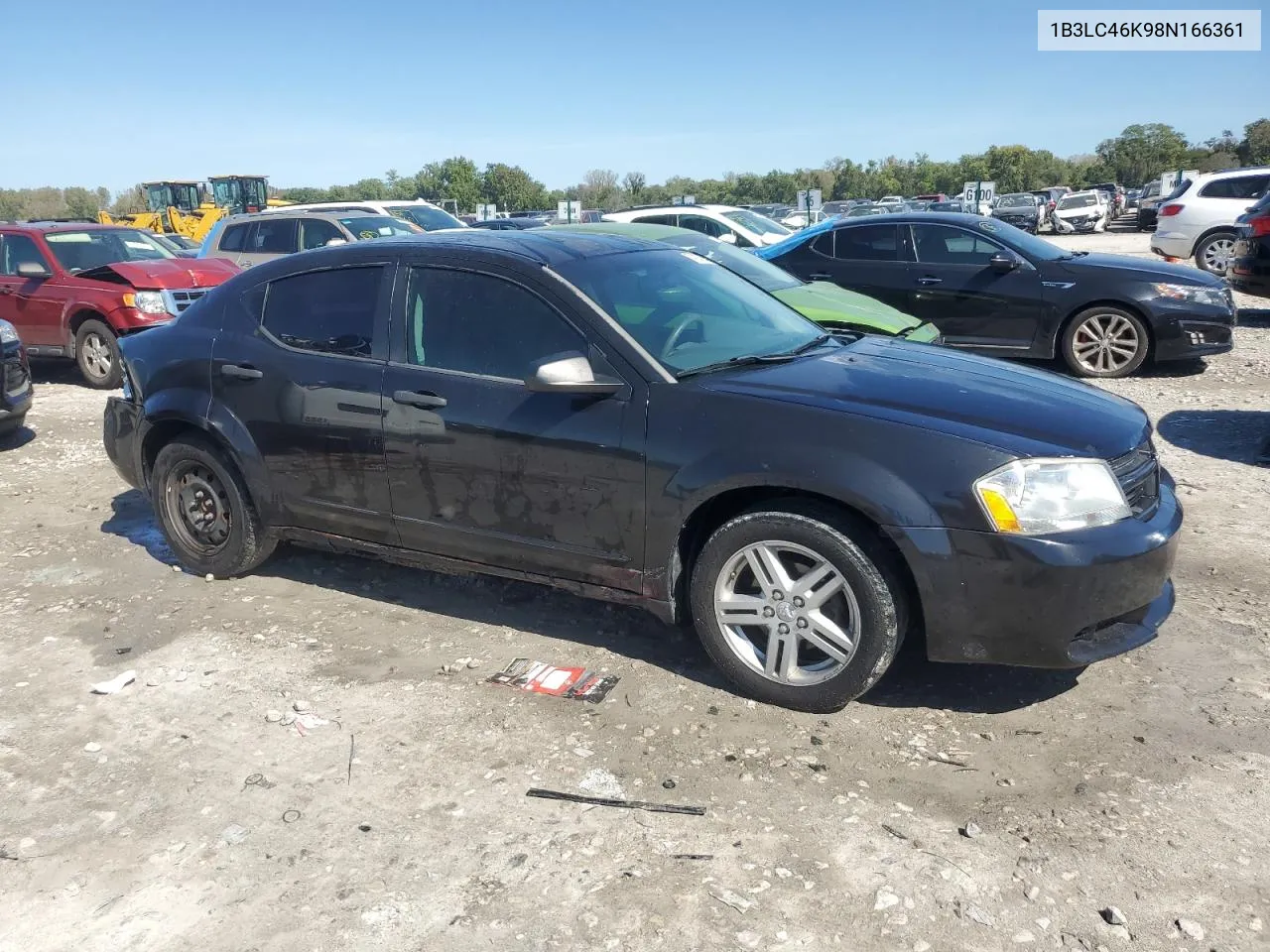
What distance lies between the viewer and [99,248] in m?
11.7

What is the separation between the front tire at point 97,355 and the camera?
1092cm

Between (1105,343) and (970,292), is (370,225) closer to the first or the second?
(970,292)

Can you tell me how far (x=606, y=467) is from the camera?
3.83 metres

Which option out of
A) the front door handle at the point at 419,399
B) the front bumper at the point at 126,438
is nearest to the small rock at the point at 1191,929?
the front door handle at the point at 419,399

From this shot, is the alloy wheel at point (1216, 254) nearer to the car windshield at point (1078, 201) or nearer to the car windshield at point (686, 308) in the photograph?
the car windshield at point (686, 308)

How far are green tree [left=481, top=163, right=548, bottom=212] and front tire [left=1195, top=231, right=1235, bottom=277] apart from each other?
6681cm

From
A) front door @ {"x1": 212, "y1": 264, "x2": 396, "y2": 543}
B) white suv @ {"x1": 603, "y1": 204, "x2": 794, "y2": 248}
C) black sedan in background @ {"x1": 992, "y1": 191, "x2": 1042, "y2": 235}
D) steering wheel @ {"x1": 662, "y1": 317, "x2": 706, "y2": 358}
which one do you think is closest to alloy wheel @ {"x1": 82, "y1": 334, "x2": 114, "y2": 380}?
front door @ {"x1": 212, "y1": 264, "x2": 396, "y2": 543}

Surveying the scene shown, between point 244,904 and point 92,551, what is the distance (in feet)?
12.3

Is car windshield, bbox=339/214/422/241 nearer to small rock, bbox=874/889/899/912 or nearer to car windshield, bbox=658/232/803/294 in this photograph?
car windshield, bbox=658/232/803/294

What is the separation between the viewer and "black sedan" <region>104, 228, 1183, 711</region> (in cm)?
338

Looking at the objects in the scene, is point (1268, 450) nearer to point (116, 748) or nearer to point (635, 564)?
point (635, 564)

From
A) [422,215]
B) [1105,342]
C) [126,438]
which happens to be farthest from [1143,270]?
[422,215]

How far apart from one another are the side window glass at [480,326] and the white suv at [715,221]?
40.1 feet

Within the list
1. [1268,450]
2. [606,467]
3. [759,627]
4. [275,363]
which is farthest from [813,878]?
[1268,450]
